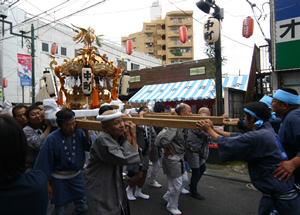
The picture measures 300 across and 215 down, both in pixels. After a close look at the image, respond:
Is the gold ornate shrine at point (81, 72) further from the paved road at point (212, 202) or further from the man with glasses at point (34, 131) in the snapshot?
the paved road at point (212, 202)

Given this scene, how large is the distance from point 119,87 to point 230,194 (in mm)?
4230

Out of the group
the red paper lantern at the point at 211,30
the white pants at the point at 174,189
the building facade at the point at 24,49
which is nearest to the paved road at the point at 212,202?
the white pants at the point at 174,189

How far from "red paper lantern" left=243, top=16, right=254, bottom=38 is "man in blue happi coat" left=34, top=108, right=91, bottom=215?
27.0ft

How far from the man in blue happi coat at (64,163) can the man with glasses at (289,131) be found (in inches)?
88.6

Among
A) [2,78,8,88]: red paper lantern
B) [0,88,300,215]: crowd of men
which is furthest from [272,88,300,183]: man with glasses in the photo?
[2,78,8,88]: red paper lantern

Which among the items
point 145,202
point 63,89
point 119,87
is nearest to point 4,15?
point 63,89

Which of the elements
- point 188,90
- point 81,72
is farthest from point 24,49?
point 81,72

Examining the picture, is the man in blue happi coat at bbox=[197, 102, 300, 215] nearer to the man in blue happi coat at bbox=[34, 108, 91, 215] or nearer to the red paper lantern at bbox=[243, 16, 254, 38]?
the man in blue happi coat at bbox=[34, 108, 91, 215]

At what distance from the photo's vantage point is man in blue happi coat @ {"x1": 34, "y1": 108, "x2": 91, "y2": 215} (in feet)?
7.82

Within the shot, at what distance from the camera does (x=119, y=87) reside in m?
6.39

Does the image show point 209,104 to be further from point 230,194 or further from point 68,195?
point 68,195

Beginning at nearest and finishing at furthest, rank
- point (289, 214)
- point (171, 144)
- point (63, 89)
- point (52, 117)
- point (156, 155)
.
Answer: point (289, 214), point (52, 117), point (171, 144), point (156, 155), point (63, 89)

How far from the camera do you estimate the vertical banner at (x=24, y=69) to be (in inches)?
527

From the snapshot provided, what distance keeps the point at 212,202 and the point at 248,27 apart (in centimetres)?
723
